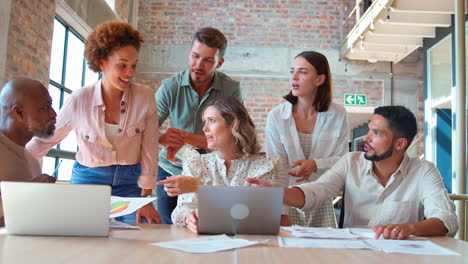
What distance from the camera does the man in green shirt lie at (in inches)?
104

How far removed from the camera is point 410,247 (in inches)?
58.1

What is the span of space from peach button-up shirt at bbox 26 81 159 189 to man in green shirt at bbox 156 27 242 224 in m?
0.34

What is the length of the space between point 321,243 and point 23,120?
1.31m

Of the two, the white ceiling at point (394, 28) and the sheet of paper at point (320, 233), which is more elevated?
the white ceiling at point (394, 28)

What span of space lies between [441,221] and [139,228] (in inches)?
46.3

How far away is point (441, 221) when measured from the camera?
1857 mm

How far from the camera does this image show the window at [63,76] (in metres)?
5.10

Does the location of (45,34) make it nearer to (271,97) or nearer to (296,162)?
(296,162)

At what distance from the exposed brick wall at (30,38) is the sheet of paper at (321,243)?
324 centimetres

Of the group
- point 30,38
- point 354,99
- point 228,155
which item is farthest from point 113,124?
point 354,99

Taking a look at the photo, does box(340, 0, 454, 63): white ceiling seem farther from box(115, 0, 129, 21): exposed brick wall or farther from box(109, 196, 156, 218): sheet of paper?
box(109, 196, 156, 218): sheet of paper

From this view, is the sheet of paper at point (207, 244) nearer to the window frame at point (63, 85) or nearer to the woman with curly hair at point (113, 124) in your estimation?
the woman with curly hair at point (113, 124)

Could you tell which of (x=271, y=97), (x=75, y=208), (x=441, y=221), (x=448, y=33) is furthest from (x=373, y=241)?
(x=271, y=97)

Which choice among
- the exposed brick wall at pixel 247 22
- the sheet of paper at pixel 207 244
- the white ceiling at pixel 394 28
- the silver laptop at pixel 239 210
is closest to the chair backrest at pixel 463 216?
the silver laptop at pixel 239 210
